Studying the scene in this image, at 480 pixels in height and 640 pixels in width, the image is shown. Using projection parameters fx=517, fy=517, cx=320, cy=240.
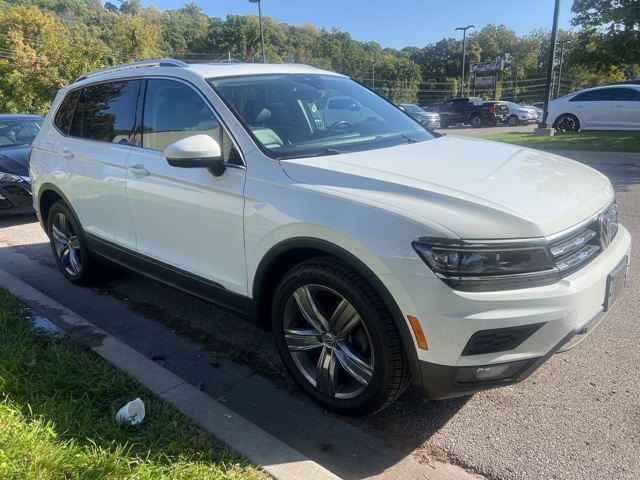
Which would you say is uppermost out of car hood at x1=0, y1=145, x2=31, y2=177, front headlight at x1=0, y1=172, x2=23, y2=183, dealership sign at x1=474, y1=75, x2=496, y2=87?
dealership sign at x1=474, y1=75, x2=496, y2=87

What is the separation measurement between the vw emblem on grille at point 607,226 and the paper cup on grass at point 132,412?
2.56 metres

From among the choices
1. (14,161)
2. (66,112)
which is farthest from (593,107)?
(66,112)

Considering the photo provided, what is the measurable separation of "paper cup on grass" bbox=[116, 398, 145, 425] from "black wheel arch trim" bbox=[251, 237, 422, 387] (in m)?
0.80

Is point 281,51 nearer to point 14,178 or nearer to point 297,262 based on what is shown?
point 14,178

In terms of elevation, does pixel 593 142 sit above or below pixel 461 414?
above

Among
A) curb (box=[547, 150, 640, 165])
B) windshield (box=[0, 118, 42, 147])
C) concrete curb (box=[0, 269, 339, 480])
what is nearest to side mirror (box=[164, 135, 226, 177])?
concrete curb (box=[0, 269, 339, 480])

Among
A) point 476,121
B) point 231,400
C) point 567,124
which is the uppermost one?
point 567,124

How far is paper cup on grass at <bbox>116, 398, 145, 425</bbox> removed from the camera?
2656 mm

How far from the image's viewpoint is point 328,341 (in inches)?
110

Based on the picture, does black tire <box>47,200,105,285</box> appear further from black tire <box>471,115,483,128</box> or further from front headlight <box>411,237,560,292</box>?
black tire <box>471,115,483,128</box>

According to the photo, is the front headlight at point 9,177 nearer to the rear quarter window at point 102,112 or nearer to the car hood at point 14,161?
the car hood at point 14,161

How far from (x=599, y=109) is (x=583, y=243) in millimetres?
15716

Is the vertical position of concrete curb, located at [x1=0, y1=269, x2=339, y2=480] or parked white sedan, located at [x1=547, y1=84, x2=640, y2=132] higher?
parked white sedan, located at [x1=547, y1=84, x2=640, y2=132]

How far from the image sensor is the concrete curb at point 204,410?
2393 mm
